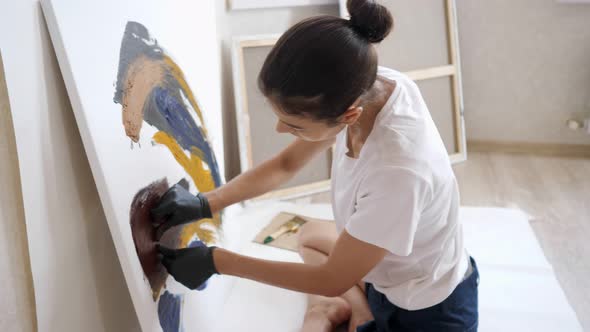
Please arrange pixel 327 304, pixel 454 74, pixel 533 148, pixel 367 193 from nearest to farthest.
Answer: pixel 367 193, pixel 327 304, pixel 454 74, pixel 533 148

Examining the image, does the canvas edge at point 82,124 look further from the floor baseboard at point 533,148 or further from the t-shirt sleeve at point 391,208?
the floor baseboard at point 533,148

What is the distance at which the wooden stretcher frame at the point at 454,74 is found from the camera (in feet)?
7.84

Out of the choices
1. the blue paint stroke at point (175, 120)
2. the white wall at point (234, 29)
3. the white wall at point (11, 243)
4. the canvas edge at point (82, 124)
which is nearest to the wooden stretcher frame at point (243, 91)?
the white wall at point (234, 29)

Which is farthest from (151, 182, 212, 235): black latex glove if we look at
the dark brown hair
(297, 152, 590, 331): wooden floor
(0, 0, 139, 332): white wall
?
(297, 152, 590, 331): wooden floor

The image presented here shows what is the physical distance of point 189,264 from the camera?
1086 millimetres

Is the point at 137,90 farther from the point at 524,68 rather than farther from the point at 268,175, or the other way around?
the point at 524,68

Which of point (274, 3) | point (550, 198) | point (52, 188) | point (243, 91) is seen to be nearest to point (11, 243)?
point (52, 188)

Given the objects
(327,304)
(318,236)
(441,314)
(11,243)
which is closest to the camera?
(11,243)

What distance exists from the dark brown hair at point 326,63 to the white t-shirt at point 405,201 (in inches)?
4.5

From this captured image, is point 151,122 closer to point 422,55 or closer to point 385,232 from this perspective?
point 385,232

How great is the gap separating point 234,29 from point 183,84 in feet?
2.94

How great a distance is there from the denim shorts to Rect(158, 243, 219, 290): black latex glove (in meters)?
0.43

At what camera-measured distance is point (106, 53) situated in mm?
981

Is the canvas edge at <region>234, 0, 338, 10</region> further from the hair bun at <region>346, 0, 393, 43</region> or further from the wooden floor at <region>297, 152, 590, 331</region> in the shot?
the hair bun at <region>346, 0, 393, 43</region>
